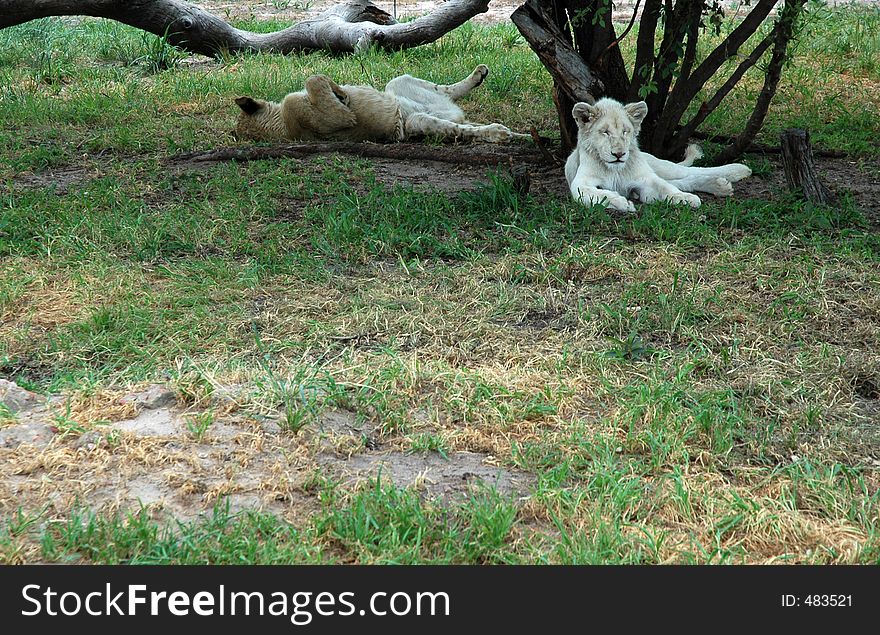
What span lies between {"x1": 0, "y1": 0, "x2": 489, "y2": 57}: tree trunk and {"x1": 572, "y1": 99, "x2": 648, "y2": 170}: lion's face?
5.63m

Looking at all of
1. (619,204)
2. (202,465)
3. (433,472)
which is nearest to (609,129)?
(619,204)

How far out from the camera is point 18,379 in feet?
13.8

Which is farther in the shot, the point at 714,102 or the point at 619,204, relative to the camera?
the point at 714,102

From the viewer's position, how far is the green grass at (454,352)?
310 cm

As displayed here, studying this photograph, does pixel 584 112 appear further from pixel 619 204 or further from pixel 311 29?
pixel 311 29

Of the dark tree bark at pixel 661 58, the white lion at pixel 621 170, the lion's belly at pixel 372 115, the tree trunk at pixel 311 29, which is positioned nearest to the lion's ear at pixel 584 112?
the white lion at pixel 621 170

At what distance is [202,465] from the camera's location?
3467 millimetres

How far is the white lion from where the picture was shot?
249 inches

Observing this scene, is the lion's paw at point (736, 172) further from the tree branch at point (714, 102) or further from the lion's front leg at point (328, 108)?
the lion's front leg at point (328, 108)

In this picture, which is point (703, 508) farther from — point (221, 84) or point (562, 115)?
point (221, 84)

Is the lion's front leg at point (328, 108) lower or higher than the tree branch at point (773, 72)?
lower

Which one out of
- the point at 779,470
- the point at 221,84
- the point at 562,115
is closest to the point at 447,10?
the point at 221,84

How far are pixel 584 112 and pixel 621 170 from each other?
475mm

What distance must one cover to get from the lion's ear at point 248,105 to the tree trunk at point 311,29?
3334mm
